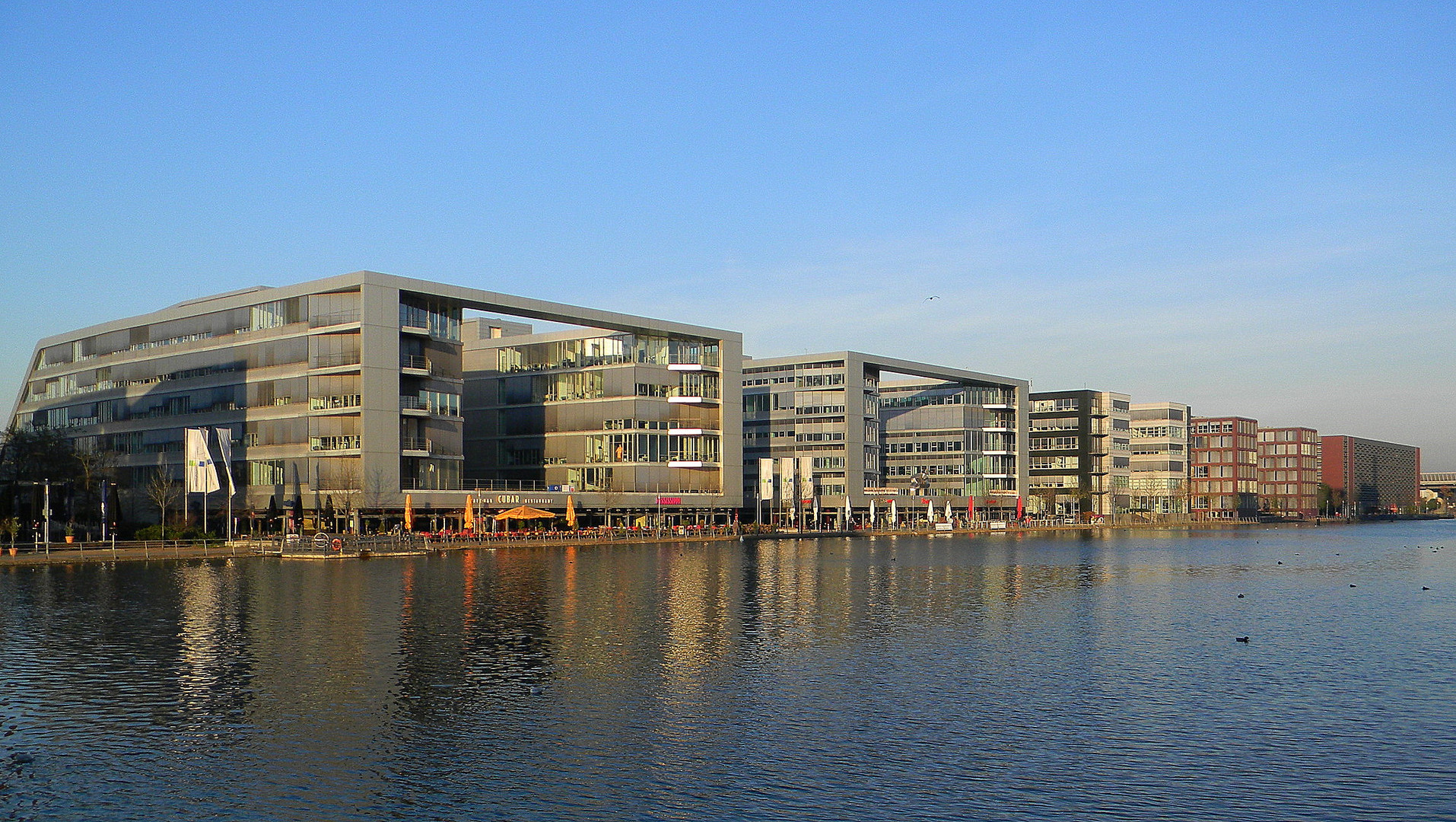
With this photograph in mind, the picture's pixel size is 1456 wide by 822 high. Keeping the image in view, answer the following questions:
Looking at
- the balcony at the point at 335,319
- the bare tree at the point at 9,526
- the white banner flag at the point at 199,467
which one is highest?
the balcony at the point at 335,319

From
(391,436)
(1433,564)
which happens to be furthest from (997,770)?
(391,436)

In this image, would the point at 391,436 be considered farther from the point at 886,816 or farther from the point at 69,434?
the point at 886,816

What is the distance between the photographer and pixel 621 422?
14412 cm

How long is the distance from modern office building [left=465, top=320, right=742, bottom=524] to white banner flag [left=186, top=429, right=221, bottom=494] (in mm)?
44357

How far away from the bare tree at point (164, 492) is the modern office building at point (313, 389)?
4.38 meters

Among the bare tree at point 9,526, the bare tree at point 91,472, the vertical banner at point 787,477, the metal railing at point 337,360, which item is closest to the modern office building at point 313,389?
the metal railing at point 337,360

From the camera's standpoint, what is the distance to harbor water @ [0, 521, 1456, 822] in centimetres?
2288

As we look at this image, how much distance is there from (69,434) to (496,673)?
130524 mm

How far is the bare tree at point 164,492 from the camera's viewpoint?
106m

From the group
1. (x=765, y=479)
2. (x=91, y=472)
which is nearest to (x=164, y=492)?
(x=91, y=472)

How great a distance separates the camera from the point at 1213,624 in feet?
157

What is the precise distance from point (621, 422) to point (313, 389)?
126 ft

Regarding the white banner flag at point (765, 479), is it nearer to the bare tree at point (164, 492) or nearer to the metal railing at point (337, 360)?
the metal railing at point (337, 360)

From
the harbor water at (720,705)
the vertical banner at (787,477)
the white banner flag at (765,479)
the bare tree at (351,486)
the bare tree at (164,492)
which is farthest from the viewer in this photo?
the vertical banner at (787,477)
